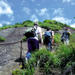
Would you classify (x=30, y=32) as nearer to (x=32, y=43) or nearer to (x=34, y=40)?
(x=34, y=40)

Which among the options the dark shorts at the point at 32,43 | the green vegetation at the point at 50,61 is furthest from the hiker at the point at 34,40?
the green vegetation at the point at 50,61

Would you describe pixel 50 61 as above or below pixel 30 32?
below

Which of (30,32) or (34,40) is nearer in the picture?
(30,32)

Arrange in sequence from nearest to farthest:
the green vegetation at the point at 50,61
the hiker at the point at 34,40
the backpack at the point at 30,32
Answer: the green vegetation at the point at 50,61, the backpack at the point at 30,32, the hiker at the point at 34,40

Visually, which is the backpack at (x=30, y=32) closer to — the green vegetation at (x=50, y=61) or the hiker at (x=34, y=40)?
the hiker at (x=34, y=40)

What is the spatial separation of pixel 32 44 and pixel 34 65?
120 centimetres

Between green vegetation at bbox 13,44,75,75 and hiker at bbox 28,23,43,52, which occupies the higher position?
hiker at bbox 28,23,43,52

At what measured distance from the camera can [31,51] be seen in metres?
7.75

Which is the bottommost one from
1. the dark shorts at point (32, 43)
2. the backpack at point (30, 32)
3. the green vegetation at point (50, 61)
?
the green vegetation at point (50, 61)

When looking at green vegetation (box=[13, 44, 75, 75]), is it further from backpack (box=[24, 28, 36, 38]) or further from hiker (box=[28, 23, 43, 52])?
backpack (box=[24, 28, 36, 38])

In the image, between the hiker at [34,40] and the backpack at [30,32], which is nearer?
the backpack at [30,32]

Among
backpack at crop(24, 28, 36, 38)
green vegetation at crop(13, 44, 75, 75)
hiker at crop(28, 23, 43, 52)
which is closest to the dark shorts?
hiker at crop(28, 23, 43, 52)

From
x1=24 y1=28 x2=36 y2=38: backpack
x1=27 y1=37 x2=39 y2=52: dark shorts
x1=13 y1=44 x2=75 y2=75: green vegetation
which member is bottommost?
x1=13 y1=44 x2=75 y2=75: green vegetation

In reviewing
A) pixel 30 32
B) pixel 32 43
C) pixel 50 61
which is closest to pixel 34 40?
pixel 32 43
